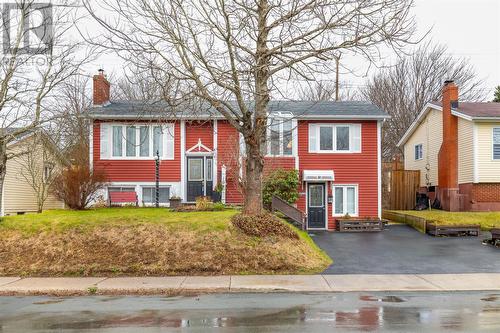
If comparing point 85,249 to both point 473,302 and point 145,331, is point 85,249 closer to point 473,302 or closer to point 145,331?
point 145,331

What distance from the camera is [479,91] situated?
41.6 metres

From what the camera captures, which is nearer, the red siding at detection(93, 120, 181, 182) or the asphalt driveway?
the asphalt driveway

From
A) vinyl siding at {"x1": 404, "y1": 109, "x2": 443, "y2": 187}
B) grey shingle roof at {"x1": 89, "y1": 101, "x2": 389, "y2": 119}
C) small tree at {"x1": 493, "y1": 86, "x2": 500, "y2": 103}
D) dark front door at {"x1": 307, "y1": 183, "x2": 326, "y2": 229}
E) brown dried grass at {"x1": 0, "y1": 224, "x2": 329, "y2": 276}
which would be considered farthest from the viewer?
small tree at {"x1": 493, "y1": 86, "x2": 500, "y2": 103}

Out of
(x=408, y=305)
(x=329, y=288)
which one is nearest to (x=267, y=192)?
(x=329, y=288)

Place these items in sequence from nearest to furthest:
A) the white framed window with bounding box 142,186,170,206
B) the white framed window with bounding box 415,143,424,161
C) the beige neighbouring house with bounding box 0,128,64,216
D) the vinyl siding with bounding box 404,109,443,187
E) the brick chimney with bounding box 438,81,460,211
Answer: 1. the white framed window with bounding box 142,186,170,206
2. the brick chimney with bounding box 438,81,460,211
3. the beige neighbouring house with bounding box 0,128,64,216
4. the vinyl siding with bounding box 404,109,443,187
5. the white framed window with bounding box 415,143,424,161

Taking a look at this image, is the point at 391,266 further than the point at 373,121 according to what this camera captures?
No

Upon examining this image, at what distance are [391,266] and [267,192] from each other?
360 inches

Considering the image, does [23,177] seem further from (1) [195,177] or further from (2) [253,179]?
(2) [253,179]

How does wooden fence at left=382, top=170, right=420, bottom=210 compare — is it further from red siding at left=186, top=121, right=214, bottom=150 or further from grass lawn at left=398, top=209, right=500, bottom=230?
red siding at left=186, top=121, right=214, bottom=150

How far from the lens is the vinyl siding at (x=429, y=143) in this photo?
92.5 feet

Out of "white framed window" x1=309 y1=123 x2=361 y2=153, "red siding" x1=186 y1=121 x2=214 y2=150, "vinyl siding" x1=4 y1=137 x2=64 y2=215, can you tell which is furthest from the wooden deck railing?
"vinyl siding" x1=4 y1=137 x2=64 y2=215

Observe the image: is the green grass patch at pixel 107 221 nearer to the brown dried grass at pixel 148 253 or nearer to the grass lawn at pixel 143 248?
the grass lawn at pixel 143 248

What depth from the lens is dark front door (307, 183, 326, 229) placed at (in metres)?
23.8

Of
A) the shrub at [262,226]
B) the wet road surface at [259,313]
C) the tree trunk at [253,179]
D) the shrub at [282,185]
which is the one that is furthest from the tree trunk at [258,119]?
the shrub at [282,185]
